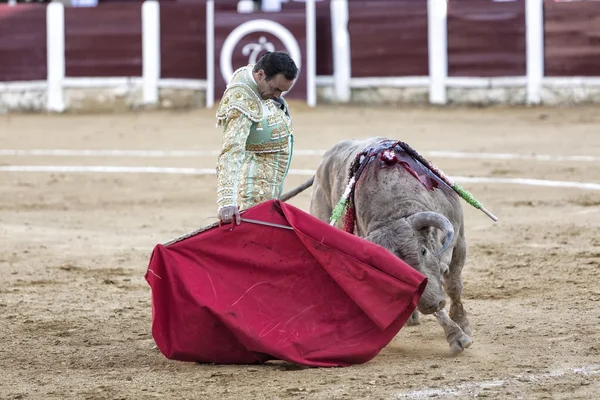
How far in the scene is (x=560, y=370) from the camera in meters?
3.94

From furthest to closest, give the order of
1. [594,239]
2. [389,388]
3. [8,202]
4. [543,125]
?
[543,125], [8,202], [594,239], [389,388]

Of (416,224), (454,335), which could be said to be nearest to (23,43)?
(416,224)

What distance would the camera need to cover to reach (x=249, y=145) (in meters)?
4.62

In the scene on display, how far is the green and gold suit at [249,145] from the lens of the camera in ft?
14.3

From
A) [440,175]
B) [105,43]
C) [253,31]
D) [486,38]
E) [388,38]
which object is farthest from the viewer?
[105,43]

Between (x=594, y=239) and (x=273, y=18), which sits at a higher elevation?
(x=273, y=18)

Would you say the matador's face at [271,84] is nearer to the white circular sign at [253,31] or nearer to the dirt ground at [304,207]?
the dirt ground at [304,207]

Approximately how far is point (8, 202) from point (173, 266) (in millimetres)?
5177

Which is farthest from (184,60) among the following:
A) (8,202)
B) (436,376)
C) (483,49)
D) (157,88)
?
(436,376)

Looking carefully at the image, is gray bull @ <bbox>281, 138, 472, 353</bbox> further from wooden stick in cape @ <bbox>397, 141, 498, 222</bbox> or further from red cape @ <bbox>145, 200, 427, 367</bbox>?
red cape @ <bbox>145, 200, 427, 367</bbox>

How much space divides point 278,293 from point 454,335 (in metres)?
0.66

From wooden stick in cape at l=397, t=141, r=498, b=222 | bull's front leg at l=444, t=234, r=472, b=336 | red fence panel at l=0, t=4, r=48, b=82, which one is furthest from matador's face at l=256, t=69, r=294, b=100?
red fence panel at l=0, t=4, r=48, b=82

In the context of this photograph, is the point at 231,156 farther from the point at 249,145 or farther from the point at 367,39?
the point at 367,39

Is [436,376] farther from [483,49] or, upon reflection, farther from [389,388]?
[483,49]
